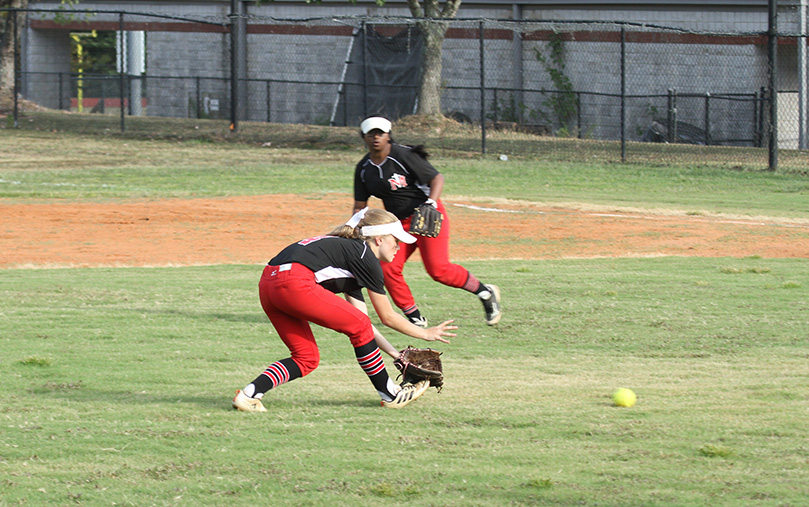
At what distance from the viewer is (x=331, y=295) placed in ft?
18.3

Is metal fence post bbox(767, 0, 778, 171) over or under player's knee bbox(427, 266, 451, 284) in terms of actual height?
over

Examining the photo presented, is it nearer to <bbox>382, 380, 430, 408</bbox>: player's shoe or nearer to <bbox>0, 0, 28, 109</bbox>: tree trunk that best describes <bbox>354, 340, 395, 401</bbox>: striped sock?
<bbox>382, 380, 430, 408</bbox>: player's shoe

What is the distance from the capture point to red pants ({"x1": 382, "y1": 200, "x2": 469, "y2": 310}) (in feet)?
27.2

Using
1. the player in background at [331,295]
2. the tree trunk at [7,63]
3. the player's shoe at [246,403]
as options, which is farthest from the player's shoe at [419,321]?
the tree trunk at [7,63]

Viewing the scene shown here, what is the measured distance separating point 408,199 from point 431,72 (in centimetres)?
1838

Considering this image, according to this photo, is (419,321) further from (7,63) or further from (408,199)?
(7,63)

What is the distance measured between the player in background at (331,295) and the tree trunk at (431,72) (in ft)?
67.0

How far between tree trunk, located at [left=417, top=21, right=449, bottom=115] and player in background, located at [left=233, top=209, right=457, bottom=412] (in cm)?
2042

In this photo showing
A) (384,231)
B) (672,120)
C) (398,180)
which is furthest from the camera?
(672,120)

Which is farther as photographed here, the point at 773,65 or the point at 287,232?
the point at 773,65

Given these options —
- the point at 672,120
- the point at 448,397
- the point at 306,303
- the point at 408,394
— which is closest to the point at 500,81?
the point at 672,120

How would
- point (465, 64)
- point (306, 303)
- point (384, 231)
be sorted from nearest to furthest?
point (306, 303) → point (384, 231) → point (465, 64)

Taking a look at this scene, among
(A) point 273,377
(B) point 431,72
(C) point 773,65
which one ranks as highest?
(B) point 431,72

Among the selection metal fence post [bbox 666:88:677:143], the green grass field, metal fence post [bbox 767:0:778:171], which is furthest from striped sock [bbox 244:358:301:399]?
metal fence post [bbox 666:88:677:143]
